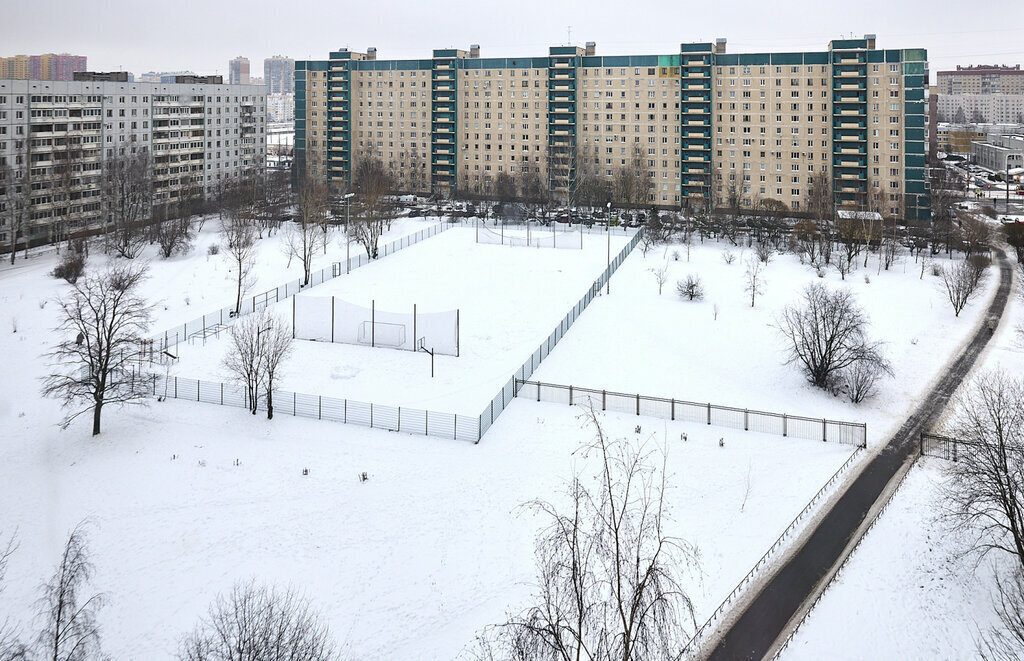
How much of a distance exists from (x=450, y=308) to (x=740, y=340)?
1367cm

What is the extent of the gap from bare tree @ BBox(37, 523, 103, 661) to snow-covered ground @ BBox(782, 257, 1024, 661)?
12.3 m

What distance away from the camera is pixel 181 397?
28.9 m

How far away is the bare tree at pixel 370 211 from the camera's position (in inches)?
2066

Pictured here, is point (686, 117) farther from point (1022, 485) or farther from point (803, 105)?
point (1022, 485)

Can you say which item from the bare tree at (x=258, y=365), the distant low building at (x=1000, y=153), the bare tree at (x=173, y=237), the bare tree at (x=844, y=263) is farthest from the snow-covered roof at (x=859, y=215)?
the distant low building at (x=1000, y=153)

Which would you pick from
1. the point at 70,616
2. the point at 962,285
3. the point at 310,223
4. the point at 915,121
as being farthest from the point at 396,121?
the point at 70,616

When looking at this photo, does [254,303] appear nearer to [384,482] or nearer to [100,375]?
[100,375]

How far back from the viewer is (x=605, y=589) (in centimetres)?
1720

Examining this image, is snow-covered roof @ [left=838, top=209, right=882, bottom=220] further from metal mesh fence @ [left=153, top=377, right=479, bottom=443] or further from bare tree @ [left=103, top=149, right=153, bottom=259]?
bare tree @ [left=103, top=149, right=153, bottom=259]

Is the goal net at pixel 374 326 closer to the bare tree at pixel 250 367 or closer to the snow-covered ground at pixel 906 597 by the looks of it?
the bare tree at pixel 250 367

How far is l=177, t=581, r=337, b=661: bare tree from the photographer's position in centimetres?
1237

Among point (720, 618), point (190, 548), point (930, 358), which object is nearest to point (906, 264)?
point (930, 358)

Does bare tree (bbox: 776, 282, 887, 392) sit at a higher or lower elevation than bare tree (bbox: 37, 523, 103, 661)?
higher

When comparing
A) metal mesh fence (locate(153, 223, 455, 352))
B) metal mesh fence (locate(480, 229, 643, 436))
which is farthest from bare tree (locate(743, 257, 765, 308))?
metal mesh fence (locate(153, 223, 455, 352))
